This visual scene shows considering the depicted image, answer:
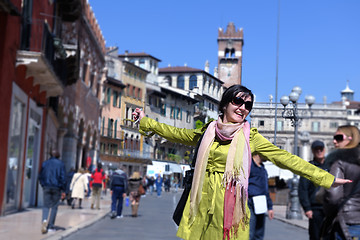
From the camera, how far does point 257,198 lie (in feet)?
30.6

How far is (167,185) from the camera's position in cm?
5884

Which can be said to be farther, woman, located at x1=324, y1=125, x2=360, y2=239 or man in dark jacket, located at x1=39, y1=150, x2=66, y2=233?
man in dark jacket, located at x1=39, y1=150, x2=66, y2=233

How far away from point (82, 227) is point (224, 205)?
11.2 meters

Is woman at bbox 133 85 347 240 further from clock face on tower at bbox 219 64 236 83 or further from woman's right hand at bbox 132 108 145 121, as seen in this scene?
clock face on tower at bbox 219 64 236 83

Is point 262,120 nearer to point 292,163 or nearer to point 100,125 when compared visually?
point 292,163

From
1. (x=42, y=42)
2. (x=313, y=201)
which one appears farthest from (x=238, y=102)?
(x=42, y=42)

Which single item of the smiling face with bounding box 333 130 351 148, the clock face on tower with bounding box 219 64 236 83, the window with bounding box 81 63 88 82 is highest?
the window with bounding box 81 63 88 82

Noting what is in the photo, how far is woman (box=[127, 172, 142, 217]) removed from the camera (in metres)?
20.8

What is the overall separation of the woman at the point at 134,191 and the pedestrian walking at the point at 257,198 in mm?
11259

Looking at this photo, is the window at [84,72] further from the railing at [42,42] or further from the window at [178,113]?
the window at [178,113]

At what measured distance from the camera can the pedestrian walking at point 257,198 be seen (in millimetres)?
9305

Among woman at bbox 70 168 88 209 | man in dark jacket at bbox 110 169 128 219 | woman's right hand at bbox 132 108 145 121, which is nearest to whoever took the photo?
woman's right hand at bbox 132 108 145 121

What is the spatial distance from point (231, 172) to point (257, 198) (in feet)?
15.1

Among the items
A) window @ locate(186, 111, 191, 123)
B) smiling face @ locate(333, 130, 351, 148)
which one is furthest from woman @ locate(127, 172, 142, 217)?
smiling face @ locate(333, 130, 351, 148)
